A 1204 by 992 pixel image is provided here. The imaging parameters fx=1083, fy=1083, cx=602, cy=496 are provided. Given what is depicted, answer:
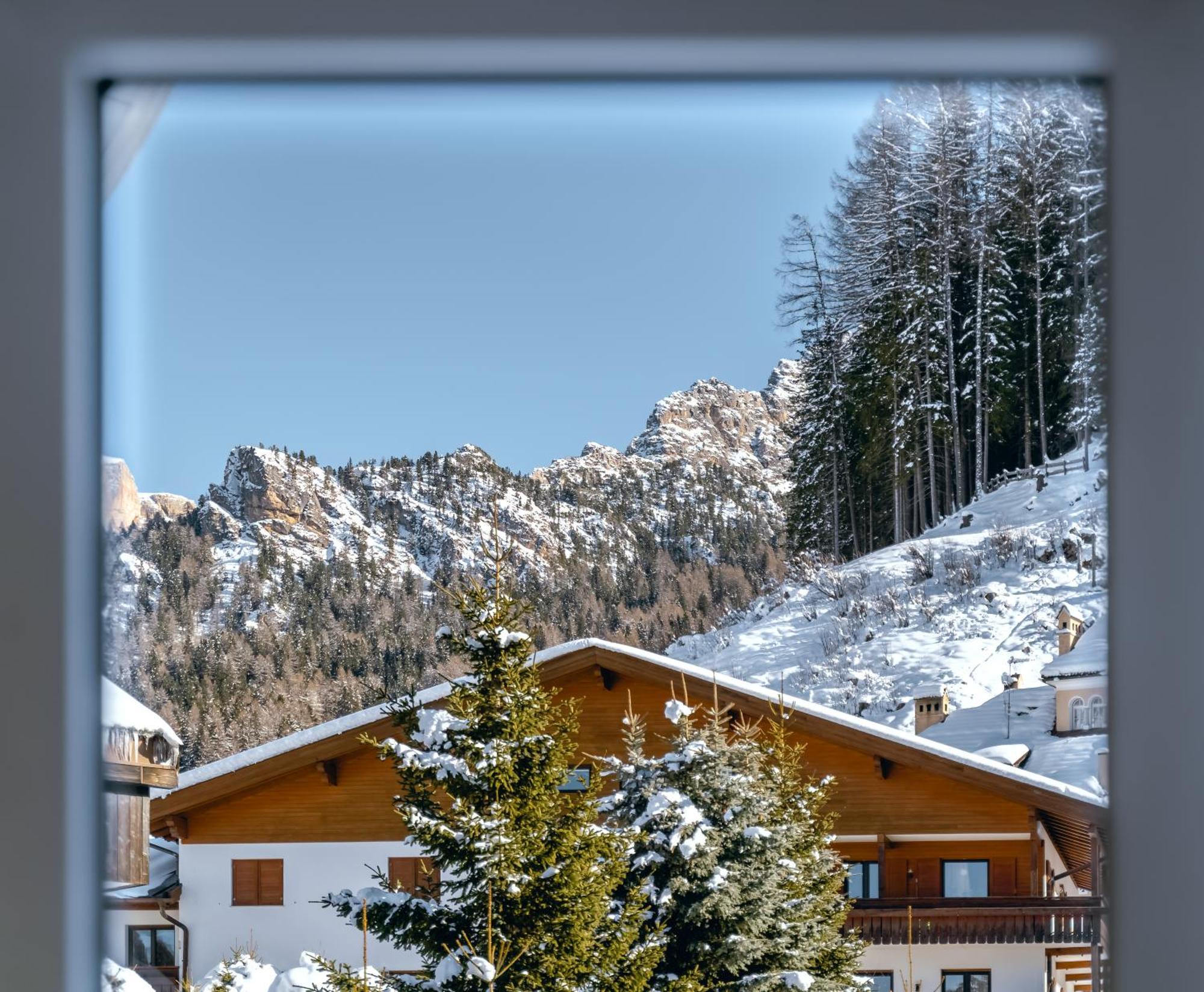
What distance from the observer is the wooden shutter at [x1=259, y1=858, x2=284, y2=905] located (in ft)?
10.8

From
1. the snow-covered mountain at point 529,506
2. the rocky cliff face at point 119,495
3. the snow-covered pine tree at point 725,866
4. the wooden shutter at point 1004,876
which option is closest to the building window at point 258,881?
the snow-covered mountain at point 529,506

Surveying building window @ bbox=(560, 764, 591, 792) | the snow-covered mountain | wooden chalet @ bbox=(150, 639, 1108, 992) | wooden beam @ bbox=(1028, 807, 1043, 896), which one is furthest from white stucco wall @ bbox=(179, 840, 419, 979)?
wooden beam @ bbox=(1028, 807, 1043, 896)

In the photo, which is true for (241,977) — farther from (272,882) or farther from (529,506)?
(529,506)

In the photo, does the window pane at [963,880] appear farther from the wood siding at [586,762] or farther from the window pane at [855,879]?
the window pane at [855,879]

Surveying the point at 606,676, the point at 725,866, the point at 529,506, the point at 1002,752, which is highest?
the point at 529,506

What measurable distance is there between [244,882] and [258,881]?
0.13 ft

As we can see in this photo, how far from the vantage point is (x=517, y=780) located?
7.23 ft

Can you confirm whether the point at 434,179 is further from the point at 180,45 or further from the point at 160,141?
the point at 180,45

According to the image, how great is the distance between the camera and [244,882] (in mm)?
3291

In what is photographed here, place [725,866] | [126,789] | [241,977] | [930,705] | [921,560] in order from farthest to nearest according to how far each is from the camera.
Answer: [930,705]
[921,560]
[725,866]
[241,977]
[126,789]

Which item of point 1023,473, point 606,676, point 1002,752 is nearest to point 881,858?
point 1002,752

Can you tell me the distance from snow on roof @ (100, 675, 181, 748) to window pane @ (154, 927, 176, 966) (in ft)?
8.47

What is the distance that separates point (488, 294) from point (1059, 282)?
1736 millimetres
